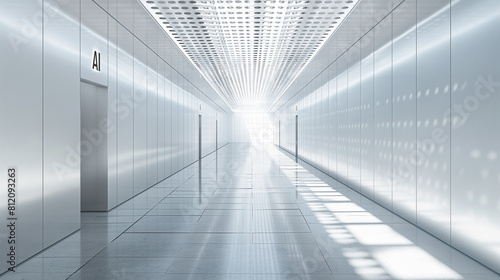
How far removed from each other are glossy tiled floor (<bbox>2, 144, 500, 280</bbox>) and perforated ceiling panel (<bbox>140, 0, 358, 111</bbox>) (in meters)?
4.55

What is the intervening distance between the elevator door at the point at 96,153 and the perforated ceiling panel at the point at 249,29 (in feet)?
8.29

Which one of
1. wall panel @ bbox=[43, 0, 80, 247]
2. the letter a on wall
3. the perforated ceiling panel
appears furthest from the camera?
the perforated ceiling panel

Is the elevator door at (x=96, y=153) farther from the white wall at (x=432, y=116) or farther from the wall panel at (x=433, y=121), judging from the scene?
the wall panel at (x=433, y=121)

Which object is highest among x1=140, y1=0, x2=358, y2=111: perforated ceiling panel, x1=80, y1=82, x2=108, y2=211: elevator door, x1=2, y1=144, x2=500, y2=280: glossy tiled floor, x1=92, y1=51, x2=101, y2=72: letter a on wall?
x1=140, y1=0, x2=358, y2=111: perforated ceiling panel

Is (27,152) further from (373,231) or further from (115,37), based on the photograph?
(373,231)

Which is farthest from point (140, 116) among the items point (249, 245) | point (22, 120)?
point (249, 245)

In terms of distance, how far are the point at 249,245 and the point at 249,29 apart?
686cm

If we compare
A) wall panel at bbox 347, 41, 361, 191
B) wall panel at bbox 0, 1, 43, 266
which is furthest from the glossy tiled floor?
wall panel at bbox 347, 41, 361, 191

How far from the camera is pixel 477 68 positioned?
525 centimetres

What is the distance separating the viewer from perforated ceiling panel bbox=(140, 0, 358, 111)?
9086 mm

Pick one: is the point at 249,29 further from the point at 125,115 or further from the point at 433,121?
the point at 433,121

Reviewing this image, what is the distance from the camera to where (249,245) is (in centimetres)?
598

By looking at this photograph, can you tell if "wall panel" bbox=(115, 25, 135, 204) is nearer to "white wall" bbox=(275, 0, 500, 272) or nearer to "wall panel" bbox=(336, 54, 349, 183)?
"white wall" bbox=(275, 0, 500, 272)

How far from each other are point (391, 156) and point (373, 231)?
232 cm
